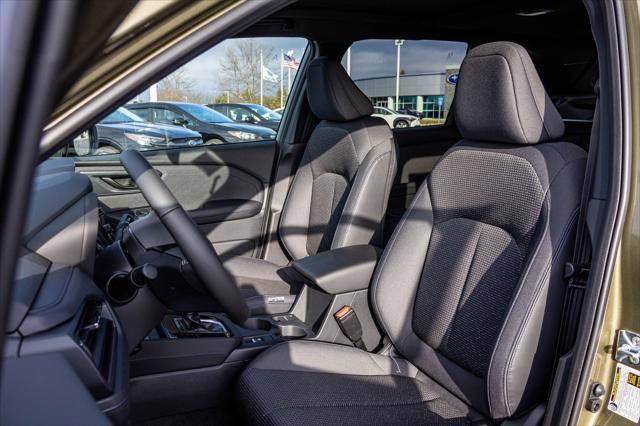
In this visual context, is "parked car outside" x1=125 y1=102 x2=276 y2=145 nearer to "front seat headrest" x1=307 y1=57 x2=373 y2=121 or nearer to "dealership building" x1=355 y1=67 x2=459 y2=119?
"front seat headrest" x1=307 y1=57 x2=373 y2=121

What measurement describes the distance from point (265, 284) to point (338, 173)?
0.65 meters

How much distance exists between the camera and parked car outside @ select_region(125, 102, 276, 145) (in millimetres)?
2674

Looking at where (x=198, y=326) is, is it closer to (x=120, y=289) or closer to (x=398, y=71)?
(x=120, y=289)

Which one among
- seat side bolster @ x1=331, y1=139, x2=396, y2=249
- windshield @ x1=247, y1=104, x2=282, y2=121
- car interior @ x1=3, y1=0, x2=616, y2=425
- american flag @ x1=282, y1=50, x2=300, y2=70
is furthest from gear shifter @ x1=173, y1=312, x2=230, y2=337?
american flag @ x1=282, y1=50, x2=300, y2=70

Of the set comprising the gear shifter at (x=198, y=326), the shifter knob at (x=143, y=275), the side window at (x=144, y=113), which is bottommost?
the gear shifter at (x=198, y=326)

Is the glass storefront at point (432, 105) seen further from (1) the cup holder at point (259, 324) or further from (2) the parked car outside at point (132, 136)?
(1) the cup holder at point (259, 324)

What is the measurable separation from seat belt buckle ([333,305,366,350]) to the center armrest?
73 millimetres

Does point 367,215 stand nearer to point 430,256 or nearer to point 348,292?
point 348,292

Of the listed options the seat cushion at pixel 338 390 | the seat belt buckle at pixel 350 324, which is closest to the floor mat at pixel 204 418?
the seat cushion at pixel 338 390

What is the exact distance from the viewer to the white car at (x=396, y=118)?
316 cm

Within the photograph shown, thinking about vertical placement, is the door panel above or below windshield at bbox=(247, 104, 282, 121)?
below

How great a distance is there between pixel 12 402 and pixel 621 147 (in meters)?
1.21

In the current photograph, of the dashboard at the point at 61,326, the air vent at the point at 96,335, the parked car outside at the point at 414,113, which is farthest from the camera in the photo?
the parked car outside at the point at 414,113

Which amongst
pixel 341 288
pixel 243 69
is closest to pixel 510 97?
pixel 341 288
